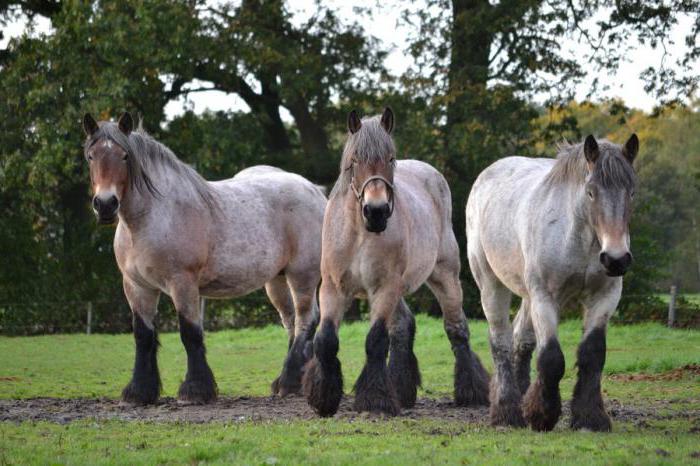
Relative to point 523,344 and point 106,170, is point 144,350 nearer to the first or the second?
point 106,170

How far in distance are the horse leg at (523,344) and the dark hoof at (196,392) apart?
10.5 ft

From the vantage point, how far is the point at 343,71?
28.8 m

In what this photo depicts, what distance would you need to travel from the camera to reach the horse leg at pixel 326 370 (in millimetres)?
9094

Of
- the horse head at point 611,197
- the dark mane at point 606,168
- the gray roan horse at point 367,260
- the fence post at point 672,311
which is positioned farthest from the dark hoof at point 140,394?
the fence post at point 672,311

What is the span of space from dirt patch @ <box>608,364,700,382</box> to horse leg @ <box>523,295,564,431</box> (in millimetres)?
5716

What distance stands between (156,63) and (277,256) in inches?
586

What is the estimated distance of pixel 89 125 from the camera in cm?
1042

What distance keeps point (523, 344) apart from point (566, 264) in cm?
154

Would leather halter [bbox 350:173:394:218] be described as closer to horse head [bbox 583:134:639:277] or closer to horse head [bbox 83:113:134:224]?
horse head [bbox 583:134:639:277]

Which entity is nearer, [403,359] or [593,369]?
[593,369]

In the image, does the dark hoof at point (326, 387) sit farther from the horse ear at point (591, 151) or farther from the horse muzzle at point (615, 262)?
the horse ear at point (591, 151)

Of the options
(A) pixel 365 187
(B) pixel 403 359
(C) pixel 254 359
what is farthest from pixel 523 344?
(C) pixel 254 359

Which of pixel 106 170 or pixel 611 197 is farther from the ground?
pixel 106 170

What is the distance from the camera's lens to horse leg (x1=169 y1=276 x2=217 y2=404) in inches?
418
